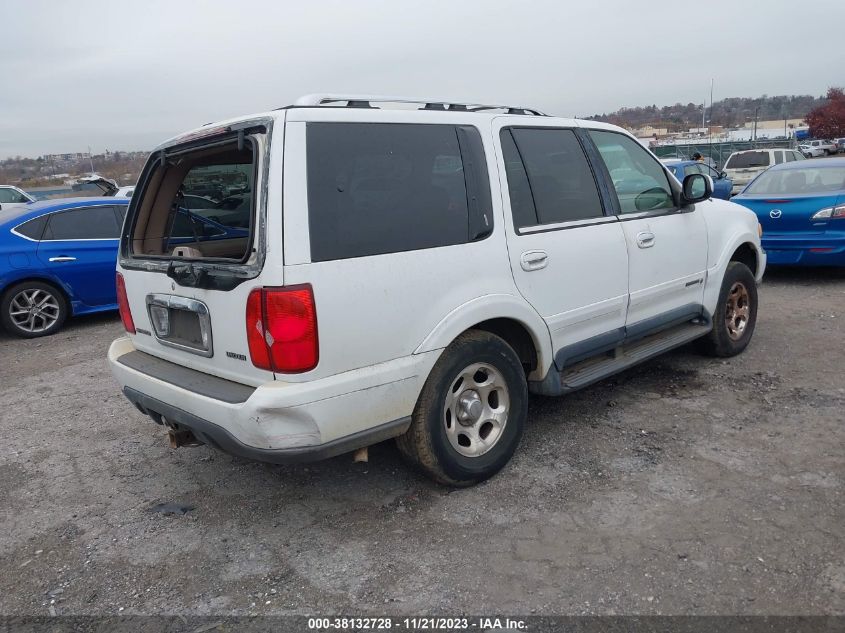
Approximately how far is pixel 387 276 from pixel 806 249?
7010 mm

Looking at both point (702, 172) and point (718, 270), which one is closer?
point (718, 270)

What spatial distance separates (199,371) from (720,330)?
4.06 metres

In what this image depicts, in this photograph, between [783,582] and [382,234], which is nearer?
[783,582]

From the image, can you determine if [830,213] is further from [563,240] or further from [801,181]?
[563,240]

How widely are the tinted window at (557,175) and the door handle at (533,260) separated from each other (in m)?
0.21

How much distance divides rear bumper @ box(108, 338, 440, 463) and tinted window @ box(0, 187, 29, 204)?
1882 cm

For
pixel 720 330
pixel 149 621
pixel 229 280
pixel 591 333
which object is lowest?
pixel 149 621

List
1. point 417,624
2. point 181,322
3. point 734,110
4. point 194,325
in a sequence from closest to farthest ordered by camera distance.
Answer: point 417,624, point 194,325, point 181,322, point 734,110

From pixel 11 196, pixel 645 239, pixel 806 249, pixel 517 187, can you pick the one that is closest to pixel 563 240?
pixel 517 187

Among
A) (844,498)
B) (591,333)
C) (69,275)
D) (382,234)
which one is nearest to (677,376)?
(591,333)

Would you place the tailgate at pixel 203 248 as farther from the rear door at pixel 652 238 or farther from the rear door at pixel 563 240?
the rear door at pixel 652 238

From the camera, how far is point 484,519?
11.1 ft

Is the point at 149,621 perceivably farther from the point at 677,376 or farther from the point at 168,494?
the point at 677,376

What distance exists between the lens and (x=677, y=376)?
5332 millimetres
